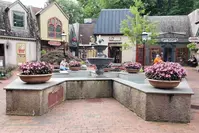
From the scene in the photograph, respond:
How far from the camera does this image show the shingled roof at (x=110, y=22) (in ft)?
76.3

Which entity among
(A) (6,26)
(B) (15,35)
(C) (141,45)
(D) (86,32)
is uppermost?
(D) (86,32)

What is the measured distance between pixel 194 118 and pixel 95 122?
2.44 m

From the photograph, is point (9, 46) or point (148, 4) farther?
point (148, 4)

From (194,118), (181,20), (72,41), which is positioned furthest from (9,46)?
(181,20)

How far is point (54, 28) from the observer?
22750 mm

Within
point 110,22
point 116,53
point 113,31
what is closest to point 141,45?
point 116,53

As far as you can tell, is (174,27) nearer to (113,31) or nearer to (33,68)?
(113,31)

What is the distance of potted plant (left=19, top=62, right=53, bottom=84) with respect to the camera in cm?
525

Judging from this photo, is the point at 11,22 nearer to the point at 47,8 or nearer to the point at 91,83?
the point at 47,8

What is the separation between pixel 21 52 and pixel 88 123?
17.5 m

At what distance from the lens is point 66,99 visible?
6.70 m

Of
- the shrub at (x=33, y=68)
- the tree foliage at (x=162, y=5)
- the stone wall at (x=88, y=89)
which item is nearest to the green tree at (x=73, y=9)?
the tree foliage at (x=162, y=5)

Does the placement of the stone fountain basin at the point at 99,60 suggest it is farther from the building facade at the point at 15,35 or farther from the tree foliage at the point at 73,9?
the tree foliage at the point at 73,9

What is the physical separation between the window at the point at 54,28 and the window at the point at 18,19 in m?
3.04
